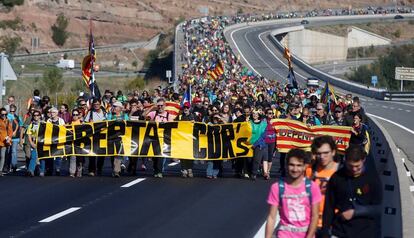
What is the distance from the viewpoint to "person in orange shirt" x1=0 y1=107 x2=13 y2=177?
22.8m

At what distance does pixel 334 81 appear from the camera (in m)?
87.9

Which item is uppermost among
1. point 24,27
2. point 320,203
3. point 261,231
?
point 24,27

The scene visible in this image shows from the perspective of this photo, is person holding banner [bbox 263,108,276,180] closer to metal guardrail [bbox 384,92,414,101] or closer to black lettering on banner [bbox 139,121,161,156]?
black lettering on banner [bbox 139,121,161,156]

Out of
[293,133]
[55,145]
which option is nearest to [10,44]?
[55,145]

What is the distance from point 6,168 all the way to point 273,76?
212 ft

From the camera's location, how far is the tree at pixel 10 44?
112m

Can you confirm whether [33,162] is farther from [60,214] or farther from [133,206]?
[60,214]

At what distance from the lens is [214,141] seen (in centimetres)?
2339

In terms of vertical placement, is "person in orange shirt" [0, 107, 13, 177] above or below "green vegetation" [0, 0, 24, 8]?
below

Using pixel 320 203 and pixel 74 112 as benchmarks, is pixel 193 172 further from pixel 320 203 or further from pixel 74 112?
pixel 320 203

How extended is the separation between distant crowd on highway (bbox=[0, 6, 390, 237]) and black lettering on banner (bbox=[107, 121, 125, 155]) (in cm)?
21

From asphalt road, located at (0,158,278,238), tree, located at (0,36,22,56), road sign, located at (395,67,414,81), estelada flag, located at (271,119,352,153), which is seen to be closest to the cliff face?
tree, located at (0,36,22,56)

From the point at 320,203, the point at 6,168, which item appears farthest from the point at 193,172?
the point at 320,203

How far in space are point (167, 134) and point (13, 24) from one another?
101829 mm
